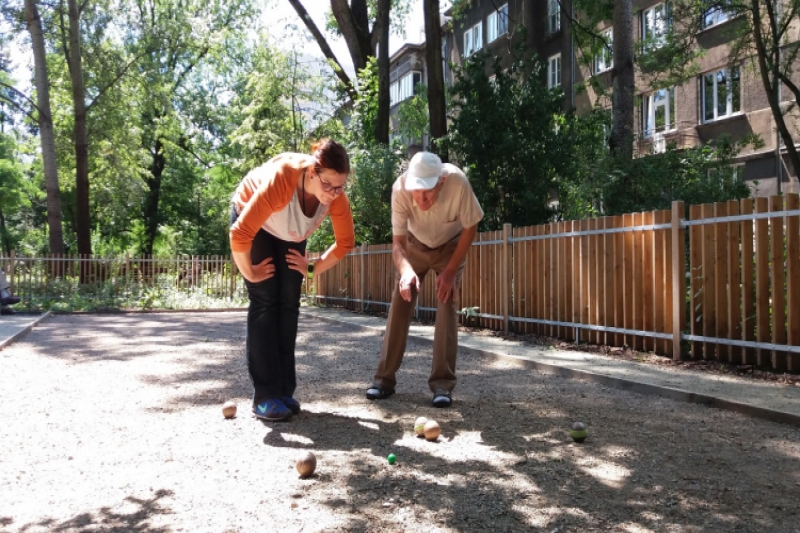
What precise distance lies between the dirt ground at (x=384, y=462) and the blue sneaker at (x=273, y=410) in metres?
0.06

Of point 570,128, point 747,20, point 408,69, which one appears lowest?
point 570,128

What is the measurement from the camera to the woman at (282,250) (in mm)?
4051

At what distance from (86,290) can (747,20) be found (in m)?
19.9

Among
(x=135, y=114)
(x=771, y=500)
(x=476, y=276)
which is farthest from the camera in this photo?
(x=135, y=114)

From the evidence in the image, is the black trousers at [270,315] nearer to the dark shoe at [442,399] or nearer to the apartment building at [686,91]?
the dark shoe at [442,399]

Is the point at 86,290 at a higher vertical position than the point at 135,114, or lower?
lower

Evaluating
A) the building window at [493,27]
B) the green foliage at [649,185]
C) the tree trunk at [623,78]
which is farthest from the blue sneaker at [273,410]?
the building window at [493,27]

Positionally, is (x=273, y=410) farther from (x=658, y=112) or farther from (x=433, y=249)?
(x=658, y=112)

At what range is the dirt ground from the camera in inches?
110

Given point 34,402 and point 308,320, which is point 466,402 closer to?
point 34,402

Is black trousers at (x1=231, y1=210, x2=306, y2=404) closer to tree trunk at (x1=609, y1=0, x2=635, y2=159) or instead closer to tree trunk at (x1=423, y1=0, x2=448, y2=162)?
tree trunk at (x1=609, y1=0, x2=635, y2=159)

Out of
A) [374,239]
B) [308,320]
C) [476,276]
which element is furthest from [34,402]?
[374,239]

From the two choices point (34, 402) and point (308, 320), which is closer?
point (34, 402)

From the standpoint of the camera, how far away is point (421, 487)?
3.16m
